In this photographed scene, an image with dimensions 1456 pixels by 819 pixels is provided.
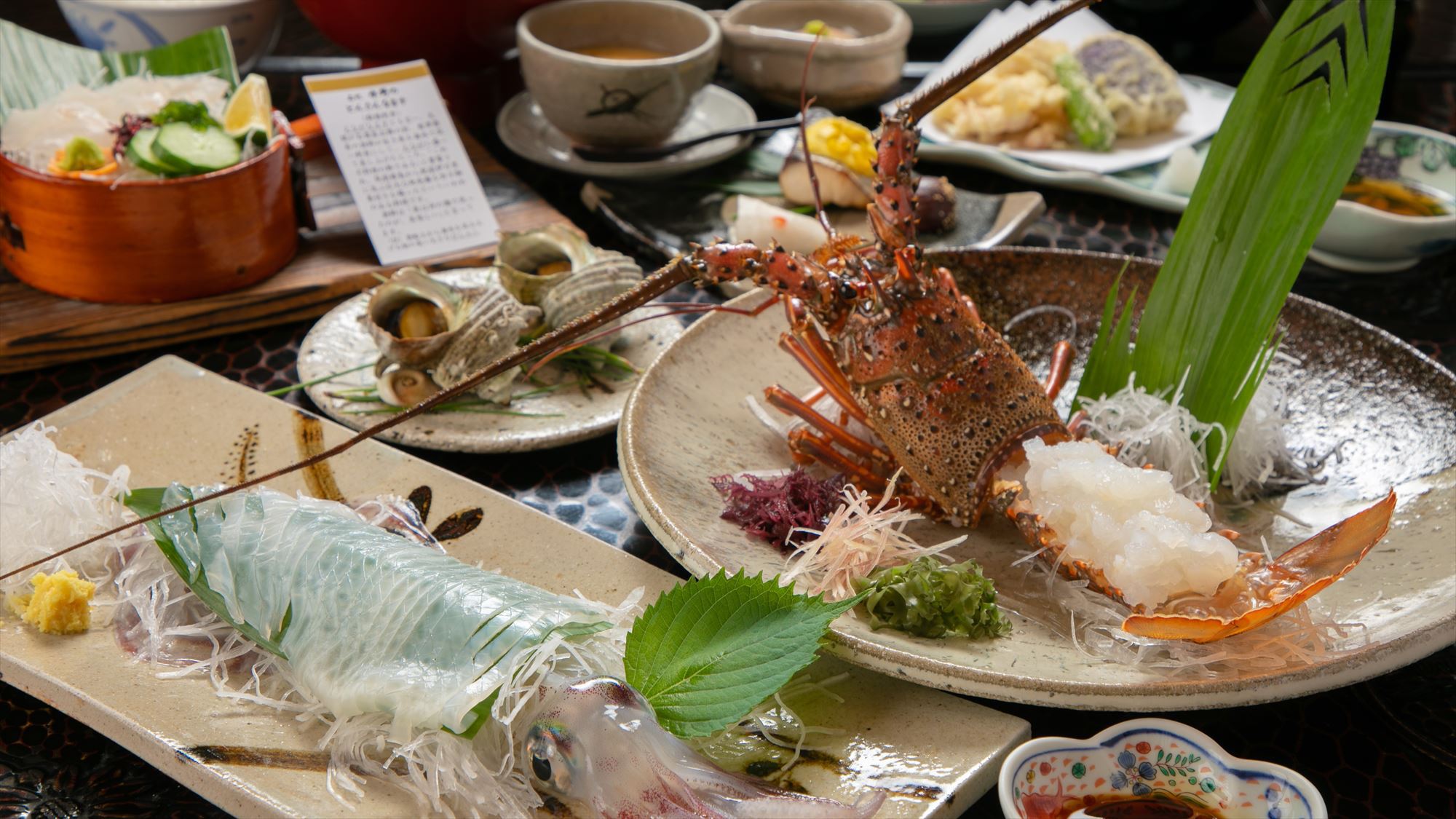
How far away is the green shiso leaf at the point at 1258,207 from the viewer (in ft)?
6.58

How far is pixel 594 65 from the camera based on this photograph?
3.40 metres

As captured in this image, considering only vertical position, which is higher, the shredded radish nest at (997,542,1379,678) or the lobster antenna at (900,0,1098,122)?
the lobster antenna at (900,0,1098,122)

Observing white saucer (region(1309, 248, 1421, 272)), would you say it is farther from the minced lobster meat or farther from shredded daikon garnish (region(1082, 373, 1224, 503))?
the minced lobster meat

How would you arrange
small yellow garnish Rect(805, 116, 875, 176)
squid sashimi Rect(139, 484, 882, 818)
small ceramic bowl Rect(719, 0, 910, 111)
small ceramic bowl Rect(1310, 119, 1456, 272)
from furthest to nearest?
small ceramic bowl Rect(719, 0, 910, 111), small yellow garnish Rect(805, 116, 875, 176), small ceramic bowl Rect(1310, 119, 1456, 272), squid sashimi Rect(139, 484, 882, 818)

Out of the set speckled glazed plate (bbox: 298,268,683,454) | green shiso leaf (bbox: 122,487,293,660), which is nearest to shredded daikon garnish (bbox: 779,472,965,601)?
speckled glazed plate (bbox: 298,268,683,454)

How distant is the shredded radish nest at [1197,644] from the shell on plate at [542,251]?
1381mm

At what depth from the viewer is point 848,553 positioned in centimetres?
194

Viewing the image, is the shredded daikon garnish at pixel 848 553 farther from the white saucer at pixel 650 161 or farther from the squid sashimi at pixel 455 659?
the white saucer at pixel 650 161

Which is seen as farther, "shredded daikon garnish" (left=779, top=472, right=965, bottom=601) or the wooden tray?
the wooden tray

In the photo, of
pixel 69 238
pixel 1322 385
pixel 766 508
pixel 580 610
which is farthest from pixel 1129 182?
pixel 69 238

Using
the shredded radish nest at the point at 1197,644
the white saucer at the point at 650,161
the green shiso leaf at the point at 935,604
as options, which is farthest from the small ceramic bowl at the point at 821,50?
the green shiso leaf at the point at 935,604

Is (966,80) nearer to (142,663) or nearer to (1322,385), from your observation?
(1322,385)

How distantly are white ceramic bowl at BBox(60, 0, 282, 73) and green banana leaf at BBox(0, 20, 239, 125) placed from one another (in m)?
0.33

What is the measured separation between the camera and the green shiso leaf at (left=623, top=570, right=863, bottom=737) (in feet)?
5.30
